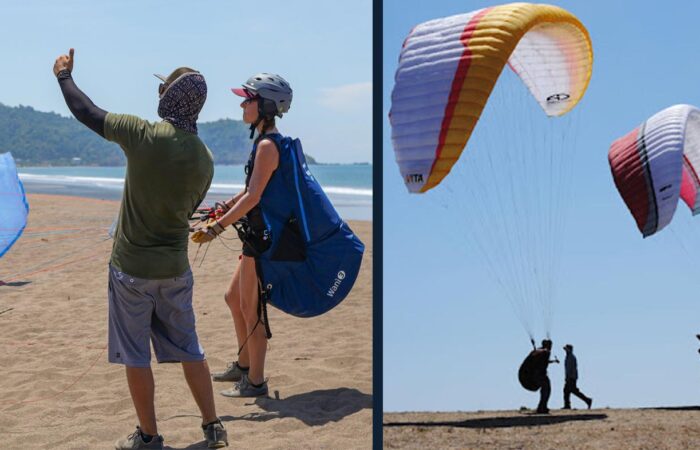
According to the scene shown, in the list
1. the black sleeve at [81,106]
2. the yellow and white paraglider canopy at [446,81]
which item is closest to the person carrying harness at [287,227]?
the yellow and white paraglider canopy at [446,81]

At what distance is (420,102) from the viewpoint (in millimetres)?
5473

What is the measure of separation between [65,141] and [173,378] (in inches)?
3080

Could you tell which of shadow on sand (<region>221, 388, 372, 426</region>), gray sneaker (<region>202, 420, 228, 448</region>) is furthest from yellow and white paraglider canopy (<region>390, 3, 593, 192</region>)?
gray sneaker (<region>202, 420, 228, 448</region>)

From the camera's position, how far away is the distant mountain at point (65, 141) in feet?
240

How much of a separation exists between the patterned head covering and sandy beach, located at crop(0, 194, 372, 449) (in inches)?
59.6

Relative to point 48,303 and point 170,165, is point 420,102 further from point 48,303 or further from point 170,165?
point 48,303

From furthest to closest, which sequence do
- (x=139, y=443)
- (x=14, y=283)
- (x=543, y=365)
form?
(x=14, y=283)
(x=543, y=365)
(x=139, y=443)

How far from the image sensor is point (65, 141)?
8031cm

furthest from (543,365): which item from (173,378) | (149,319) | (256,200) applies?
(149,319)

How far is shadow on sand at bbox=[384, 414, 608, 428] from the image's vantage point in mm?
9039

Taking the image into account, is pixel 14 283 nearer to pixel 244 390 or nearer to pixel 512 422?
pixel 512 422

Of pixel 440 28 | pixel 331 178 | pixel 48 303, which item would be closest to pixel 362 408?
pixel 440 28

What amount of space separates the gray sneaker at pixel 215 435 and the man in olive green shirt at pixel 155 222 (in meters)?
0.29

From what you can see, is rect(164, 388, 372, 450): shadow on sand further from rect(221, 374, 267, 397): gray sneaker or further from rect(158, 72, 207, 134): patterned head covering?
rect(158, 72, 207, 134): patterned head covering
